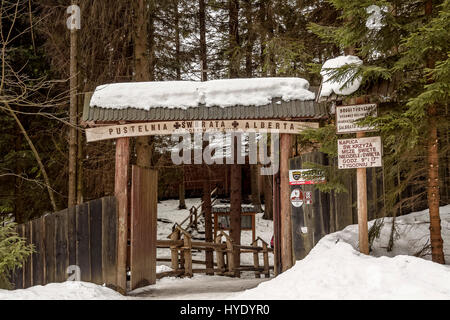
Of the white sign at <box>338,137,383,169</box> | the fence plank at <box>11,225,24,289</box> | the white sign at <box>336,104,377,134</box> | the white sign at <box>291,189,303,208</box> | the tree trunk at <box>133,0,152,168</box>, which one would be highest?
the tree trunk at <box>133,0,152,168</box>

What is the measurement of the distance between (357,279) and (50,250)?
575cm

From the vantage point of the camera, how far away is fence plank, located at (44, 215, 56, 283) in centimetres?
807

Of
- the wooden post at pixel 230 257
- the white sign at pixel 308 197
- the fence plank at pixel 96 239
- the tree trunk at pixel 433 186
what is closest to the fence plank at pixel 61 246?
the fence plank at pixel 96 239

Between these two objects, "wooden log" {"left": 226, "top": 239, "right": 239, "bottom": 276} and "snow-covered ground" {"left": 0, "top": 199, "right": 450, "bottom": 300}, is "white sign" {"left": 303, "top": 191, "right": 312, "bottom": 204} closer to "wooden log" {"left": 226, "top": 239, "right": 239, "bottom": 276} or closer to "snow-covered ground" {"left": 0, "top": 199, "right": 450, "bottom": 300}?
"snow-covered ground" {"left": 0, "top": 199, "right": 450, "bottom": 300}

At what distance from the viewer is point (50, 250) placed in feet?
26.7

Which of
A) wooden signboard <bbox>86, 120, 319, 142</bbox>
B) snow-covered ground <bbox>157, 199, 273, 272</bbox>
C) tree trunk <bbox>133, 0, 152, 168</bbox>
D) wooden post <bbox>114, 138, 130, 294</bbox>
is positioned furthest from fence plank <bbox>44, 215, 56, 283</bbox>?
snow-covered ground <bbox>157, 199, 273, 272</bbox>

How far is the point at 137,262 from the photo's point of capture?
8.53 m

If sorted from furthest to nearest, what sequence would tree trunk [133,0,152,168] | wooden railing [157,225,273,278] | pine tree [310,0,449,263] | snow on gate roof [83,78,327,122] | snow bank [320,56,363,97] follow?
tree trunk [133,0,152,168], wooden railing [157,225,273,278], snow on gate roof [83,78,327,122], snow bank [320,56,363,97], pine tree [310,0,449,263]

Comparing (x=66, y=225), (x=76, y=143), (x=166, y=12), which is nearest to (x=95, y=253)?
(x=66, y=225)

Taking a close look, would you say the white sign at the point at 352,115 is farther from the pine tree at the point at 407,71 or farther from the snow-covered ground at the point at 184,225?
the snow-covered ground at the point at 184,225

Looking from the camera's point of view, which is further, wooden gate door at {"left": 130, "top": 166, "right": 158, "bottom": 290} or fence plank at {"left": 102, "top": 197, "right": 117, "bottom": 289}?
wooden gate door at {"left": 130, "top": 166, "right": 158, "bottom": 290}

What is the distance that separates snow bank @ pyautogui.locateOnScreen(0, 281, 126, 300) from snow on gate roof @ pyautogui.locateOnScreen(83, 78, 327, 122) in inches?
120

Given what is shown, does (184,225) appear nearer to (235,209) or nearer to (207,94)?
(235,209)

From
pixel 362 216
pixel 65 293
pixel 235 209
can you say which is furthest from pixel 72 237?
pixel 235 209
